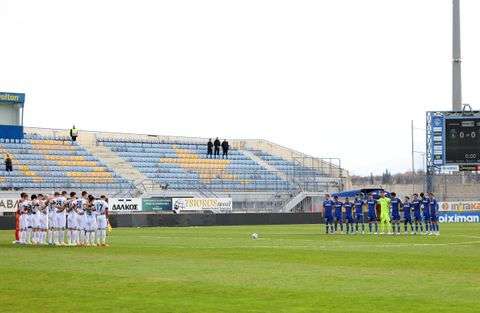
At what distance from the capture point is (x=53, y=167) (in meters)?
63.3

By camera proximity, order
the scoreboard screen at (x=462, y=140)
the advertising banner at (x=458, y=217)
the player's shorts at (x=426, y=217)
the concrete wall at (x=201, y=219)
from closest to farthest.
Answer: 1. the player's shorts at (x=426, y=217)
2. the scoreboard screen at (x=462, y=140)
3. the concrete wall at (x=201, y=219)
4. the advertising banner at (x=458, y=217)

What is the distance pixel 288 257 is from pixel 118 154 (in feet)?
160

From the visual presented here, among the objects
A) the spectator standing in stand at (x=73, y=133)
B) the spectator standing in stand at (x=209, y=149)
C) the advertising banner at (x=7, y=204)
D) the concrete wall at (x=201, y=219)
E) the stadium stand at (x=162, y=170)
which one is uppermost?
the spectator standing in stand at (x=73, y=133)

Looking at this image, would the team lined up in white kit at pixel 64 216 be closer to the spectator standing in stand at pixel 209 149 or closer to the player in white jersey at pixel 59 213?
the player in white jersey at pixel 59 213

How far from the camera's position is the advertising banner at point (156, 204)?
58.1 meters

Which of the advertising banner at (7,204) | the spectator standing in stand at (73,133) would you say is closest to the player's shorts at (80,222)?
the advertising banner at (7,204)

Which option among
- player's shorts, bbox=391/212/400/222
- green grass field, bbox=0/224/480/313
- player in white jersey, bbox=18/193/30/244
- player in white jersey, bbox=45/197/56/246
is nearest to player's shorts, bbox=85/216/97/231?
player in white jersey, bbox=45/197/56/246

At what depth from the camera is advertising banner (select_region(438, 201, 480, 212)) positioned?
63.2m

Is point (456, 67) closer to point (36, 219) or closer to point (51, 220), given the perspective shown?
point (51, 220)

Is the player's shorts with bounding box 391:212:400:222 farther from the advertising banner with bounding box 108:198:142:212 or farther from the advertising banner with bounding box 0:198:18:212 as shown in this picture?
the advertising banner with bounding box 0:198:18:212

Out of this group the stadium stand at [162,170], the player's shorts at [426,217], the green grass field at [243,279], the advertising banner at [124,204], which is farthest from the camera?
the stadium stand at [162,170]

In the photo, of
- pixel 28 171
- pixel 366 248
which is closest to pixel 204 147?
pixel 28 171

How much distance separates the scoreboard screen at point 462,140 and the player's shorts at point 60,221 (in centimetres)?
2816

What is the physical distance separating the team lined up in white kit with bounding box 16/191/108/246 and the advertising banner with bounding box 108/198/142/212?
2216 centimetres
